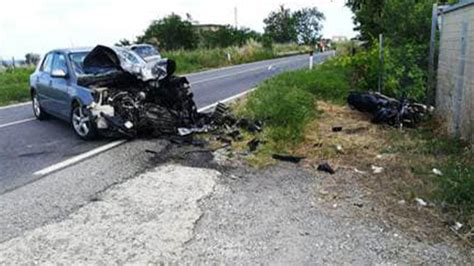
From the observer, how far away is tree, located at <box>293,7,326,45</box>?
93.6 m

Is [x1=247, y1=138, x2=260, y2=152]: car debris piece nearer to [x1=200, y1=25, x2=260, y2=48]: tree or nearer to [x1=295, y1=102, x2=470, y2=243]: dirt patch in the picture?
[x1=295, y1=102, x2=470, y2=243]: dirt patch

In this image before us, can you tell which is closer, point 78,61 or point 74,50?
point 78,61

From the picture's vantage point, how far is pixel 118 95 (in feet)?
26.8

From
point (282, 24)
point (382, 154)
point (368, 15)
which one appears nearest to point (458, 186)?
point (382, 154)

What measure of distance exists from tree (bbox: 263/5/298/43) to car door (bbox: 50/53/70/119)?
81.8 meters

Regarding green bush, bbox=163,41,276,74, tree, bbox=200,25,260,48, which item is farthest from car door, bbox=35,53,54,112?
tree, bbox=200,25,260,48

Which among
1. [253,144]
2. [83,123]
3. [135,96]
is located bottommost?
[253,144]

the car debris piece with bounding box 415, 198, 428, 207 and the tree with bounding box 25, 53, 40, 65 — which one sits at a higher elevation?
the tree with bounding box 25, 53, 40, 65

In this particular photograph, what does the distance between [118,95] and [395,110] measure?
5.20 meters

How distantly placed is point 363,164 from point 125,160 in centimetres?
340

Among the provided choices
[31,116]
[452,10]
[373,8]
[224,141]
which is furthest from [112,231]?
[373,8]

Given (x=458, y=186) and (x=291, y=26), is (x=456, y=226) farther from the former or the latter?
(x=291, y=26)

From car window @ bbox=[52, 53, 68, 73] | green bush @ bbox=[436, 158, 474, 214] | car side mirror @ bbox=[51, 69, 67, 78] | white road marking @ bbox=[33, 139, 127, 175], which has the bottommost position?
green bush @ bbox=[436, 158, 474, 214]

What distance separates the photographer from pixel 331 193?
5.56m
